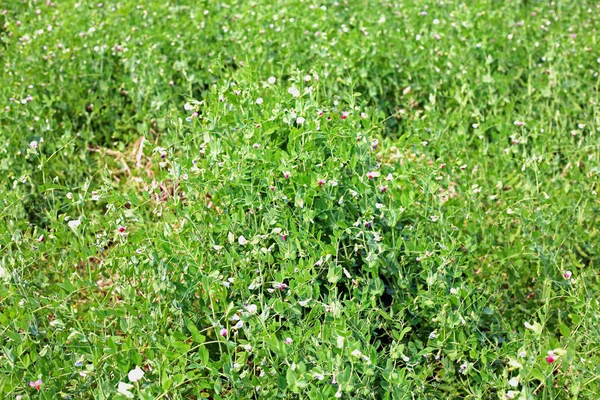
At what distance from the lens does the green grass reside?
244cm

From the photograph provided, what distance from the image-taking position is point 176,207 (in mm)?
2838

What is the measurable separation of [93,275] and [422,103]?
9.15 ft

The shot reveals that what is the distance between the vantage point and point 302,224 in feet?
9.34

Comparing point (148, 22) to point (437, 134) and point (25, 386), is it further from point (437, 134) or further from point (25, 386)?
point (25, 386)

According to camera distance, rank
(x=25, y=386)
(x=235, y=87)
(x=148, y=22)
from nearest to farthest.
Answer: (x=25, y=386), (x=235, y=87), (x=148, y=22)

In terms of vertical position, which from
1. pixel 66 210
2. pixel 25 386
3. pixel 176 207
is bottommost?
pixel 66 210

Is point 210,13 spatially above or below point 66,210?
above

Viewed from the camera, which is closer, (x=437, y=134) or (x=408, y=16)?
(x=437, y=134)

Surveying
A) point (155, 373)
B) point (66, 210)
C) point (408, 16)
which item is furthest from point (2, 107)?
point (408, 16)

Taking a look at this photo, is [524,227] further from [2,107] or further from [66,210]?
[2,107]

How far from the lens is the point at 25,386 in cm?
236

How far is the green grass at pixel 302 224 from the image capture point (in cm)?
244

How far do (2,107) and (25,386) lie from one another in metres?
2.37

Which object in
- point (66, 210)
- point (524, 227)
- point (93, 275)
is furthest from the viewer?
point (66, 210)
